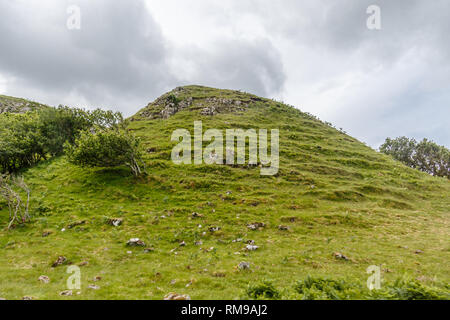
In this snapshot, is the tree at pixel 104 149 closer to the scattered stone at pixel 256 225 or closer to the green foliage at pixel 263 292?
the scattered stone at pixel 256 225

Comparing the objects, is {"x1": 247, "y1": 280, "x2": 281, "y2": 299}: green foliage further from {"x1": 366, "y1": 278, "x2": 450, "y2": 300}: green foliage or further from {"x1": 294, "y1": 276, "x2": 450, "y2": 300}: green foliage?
{"x1": 366, "y1": 278, "x2": 450, "y2": 300}: green foliage

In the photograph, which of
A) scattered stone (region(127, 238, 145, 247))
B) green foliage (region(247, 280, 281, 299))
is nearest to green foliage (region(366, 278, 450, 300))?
green foliage (region(247, 280, 281, 299))

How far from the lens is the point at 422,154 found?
72.2m

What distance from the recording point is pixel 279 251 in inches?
629

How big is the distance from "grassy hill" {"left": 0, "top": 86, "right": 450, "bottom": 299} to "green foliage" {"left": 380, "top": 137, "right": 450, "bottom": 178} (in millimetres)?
38649

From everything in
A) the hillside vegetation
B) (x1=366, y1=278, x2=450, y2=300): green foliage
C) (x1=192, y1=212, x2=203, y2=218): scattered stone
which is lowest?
(x1=366, y1=278, x2=450, y2=300): green foliage

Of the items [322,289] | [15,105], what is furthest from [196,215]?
[15,105]

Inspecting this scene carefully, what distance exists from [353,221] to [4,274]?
30182 millimetres

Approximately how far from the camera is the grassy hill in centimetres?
1153

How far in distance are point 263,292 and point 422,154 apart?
96609 millimetres

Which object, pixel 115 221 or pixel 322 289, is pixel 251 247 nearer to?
pixel 322 289
